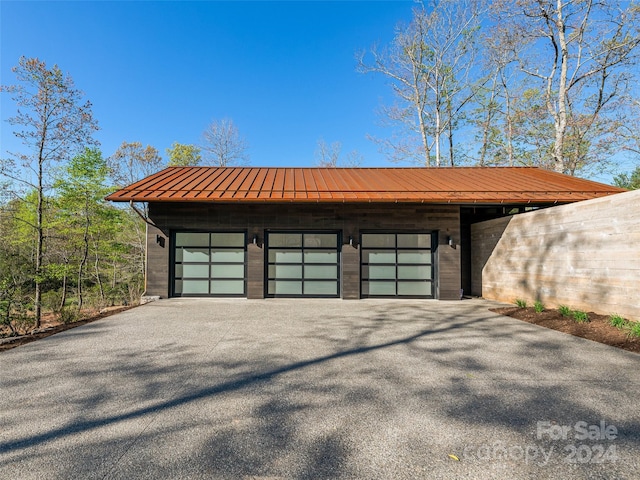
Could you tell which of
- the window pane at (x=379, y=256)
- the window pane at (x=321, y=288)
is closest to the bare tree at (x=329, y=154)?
the window pane at (x=379, y=256)

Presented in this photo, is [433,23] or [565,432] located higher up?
[433,23]

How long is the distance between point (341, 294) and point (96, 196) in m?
10.6

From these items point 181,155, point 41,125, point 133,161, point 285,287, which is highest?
point 181,155

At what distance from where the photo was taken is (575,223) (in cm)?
545

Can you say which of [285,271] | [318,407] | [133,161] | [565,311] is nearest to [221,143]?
[133,161]

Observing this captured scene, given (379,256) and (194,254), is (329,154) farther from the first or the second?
(194,254)

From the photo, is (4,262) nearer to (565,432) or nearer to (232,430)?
(232,430)

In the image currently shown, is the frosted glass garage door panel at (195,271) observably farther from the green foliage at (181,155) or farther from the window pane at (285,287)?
the green foliage at (181,155)

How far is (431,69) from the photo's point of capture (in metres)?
15.7

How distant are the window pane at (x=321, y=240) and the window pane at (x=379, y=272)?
1.18 m

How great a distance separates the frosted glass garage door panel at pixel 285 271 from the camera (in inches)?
324

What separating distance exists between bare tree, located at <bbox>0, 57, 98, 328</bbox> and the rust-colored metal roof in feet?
12.9

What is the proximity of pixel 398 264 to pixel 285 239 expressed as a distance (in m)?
3.38

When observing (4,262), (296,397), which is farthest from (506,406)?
(4,262)
